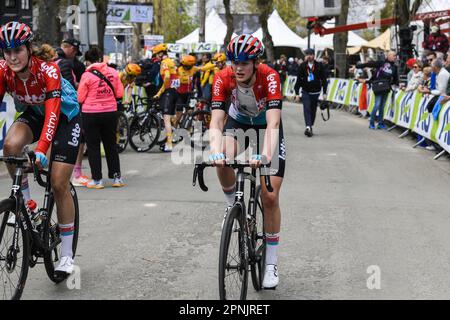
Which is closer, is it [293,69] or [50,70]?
[50,70]

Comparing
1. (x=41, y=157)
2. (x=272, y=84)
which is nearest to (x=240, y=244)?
(x=272, y=84)

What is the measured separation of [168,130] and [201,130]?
1657 mm

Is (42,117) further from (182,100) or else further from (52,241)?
(182,100)

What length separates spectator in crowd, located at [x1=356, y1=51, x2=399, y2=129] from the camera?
1961 centimetres

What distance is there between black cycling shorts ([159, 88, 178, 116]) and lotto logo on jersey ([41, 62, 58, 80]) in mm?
9210

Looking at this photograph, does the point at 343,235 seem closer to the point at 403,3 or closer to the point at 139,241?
the point at 139,241

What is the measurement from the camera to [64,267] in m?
5.59

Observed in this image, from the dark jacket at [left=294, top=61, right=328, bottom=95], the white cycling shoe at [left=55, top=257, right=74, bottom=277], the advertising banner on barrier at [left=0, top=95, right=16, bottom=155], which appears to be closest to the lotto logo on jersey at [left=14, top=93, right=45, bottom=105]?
the white cycling shoe at [left=55, top=257, right=74, bottom=277]

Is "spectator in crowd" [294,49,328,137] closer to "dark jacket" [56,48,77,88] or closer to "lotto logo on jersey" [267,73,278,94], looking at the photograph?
"dark jacket" [56,48,77,88]

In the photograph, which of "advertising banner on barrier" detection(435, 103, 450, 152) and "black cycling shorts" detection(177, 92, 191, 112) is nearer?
"advertising banner on barrier" detection(435, 103, 450, 152)

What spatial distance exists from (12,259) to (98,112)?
5520mm

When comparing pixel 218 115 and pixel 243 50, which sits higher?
pixel 243 50

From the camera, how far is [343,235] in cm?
746

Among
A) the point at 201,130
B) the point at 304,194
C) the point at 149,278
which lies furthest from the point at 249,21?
the point at 149,278
